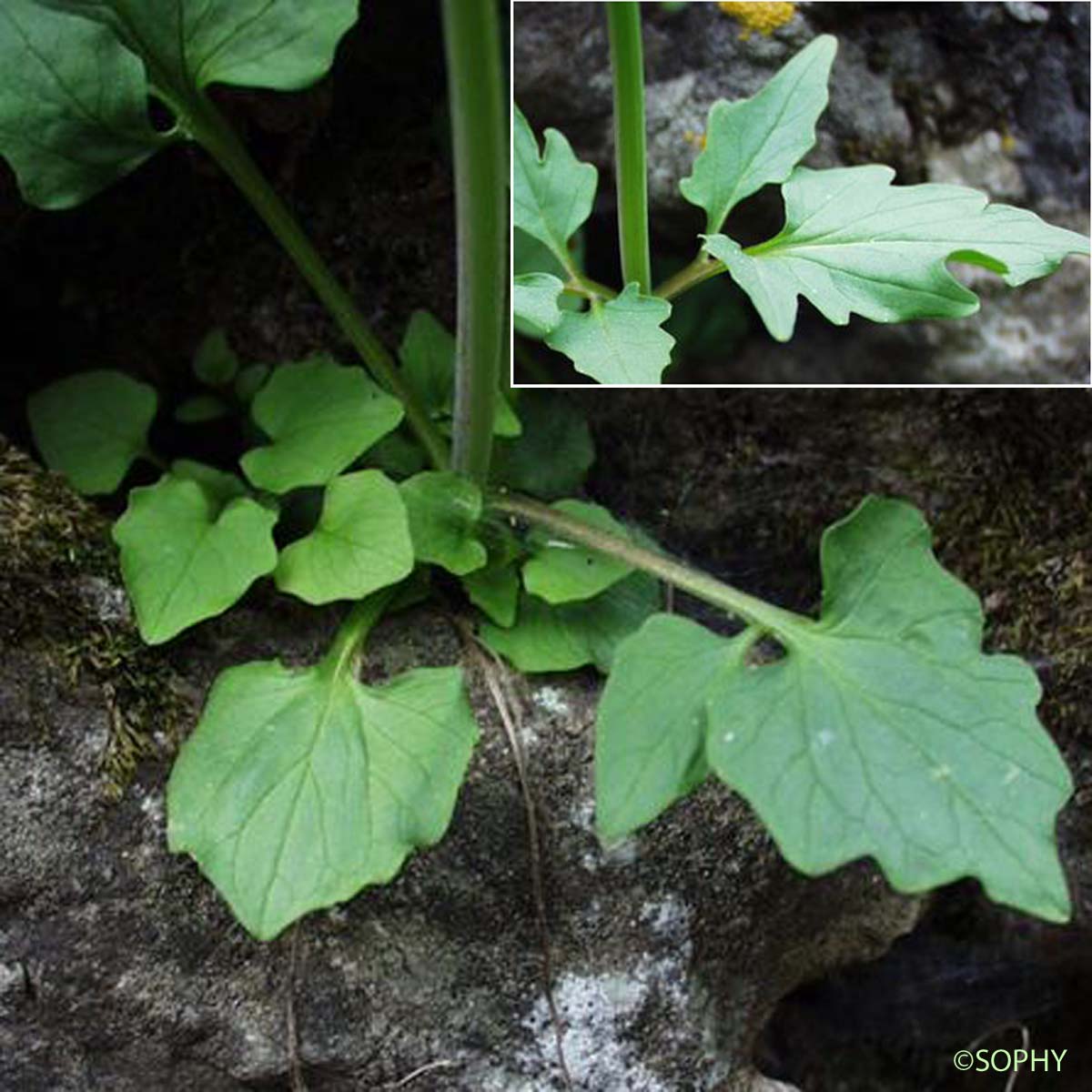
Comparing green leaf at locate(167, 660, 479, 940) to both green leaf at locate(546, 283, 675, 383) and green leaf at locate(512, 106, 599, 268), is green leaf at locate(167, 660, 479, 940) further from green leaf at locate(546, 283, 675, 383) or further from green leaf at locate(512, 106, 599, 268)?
green leaf at locate(512, 106, 599, 268)

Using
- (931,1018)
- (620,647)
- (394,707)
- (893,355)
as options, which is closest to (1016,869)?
(620,647)

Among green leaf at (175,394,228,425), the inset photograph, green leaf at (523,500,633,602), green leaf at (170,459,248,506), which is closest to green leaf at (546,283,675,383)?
the inset photograph

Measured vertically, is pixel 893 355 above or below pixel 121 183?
below

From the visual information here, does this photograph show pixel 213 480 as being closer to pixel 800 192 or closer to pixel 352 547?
pixel 352 547

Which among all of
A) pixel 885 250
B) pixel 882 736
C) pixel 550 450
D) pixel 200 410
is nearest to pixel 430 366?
pixel 550 450

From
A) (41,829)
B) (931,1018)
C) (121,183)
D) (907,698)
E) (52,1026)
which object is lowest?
(931,1018)

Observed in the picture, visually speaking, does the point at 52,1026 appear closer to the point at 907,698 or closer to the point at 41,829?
the point at 41,829

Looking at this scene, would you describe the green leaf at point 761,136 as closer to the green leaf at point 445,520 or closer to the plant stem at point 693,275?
the plant stem at point 693,275
